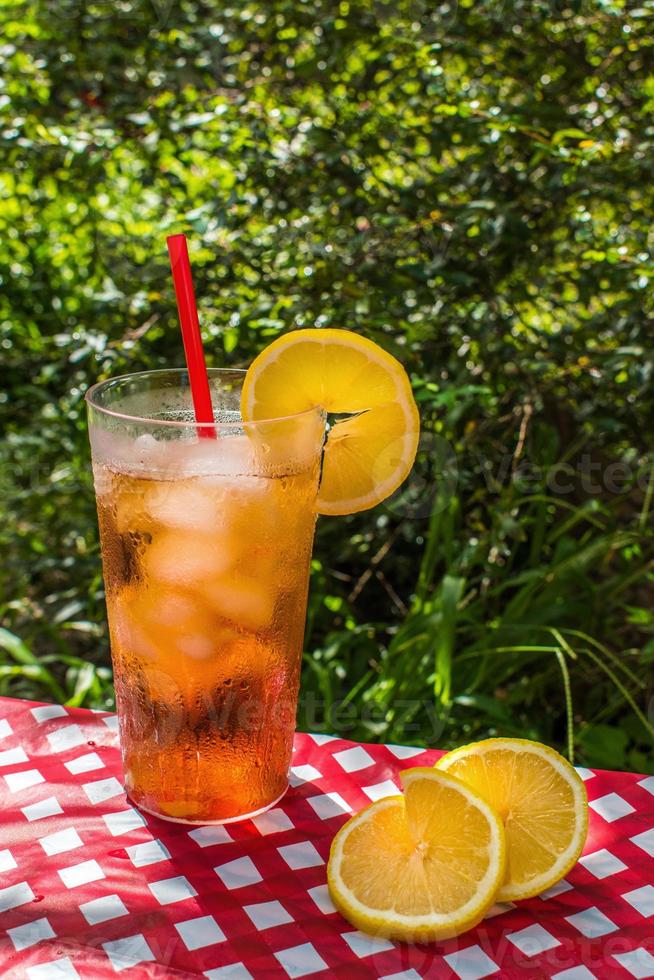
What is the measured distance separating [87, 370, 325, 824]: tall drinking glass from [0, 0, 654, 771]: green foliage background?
673 millimetres

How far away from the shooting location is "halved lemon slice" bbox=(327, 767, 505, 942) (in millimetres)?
805

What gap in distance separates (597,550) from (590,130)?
27.0 inches

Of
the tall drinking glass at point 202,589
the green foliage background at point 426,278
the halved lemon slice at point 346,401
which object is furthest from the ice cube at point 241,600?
the green foliage background at point 426,278

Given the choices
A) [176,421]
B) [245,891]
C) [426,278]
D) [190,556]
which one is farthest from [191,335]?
[426,278]

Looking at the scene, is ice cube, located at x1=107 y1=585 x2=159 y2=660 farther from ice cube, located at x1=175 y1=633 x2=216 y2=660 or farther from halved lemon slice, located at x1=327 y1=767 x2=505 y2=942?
halved lemon slice, located at x1=327 y1=767 x2=505 y2=942

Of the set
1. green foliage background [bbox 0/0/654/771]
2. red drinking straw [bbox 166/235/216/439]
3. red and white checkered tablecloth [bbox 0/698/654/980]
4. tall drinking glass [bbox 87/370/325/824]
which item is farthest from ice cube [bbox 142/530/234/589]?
green foliage background [bbox 0/0/654/771]

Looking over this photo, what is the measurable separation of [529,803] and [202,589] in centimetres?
32

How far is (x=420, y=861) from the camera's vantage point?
849 millimetres

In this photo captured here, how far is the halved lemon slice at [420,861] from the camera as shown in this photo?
2.64 feet

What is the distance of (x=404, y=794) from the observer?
89 cm

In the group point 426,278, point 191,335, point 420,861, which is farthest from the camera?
point 426,278

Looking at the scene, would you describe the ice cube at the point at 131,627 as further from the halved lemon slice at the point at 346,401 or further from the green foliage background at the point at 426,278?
the green foliage background at the point at 426,278

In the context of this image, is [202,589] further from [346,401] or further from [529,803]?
[529,803]

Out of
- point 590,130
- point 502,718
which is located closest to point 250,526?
point 502,718
